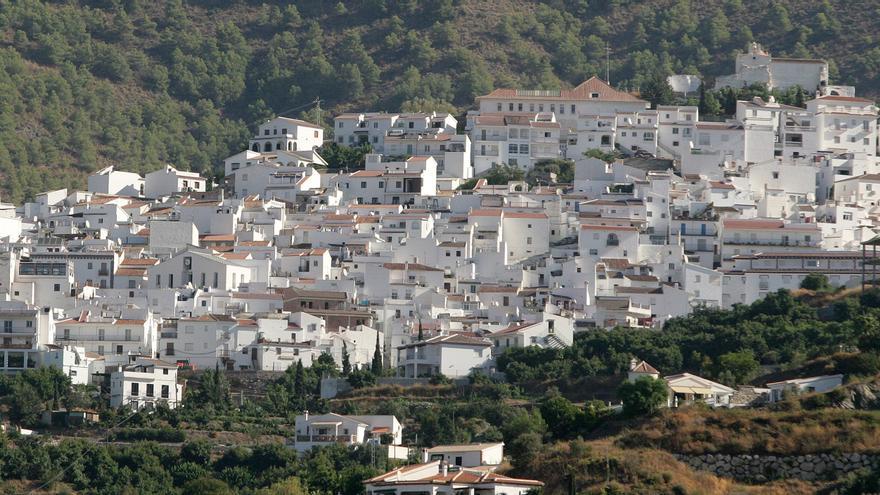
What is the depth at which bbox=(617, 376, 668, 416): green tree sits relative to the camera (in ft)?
150

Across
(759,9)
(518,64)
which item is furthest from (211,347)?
(759,9)

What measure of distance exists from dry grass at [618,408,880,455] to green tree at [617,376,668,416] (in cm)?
186

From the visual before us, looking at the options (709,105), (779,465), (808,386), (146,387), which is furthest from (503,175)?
(779,465)

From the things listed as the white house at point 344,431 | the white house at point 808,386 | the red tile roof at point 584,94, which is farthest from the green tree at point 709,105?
the white house at point 808,386

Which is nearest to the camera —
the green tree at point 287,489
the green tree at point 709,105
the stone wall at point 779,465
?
the stone wall at point 779,465

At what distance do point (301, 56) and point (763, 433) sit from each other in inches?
3086

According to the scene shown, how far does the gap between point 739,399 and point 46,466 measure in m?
18.1

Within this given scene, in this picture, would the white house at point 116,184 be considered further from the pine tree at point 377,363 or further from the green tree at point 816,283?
the green tree at point 816,283

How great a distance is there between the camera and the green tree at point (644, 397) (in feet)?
150

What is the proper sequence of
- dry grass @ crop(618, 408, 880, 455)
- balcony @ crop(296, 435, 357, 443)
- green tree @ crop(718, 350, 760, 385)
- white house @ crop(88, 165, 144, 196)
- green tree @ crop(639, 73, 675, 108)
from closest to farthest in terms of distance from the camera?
dry grass @ crop(618, 408, 880, 455), green tree @ crop(718, 350, 760, 385), balcony @ crop(296, 435, 357, 443), white house @ crop(88, 165, 144, 196), green tree @ crop(639, 73, 675, 108)

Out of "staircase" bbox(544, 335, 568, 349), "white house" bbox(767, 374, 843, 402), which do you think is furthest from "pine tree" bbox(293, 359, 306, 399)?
"white house" bbox(767, 374, 843, 402)

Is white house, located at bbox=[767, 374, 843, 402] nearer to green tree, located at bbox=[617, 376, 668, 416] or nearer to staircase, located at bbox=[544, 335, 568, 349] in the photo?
green tree, located at bbox=[617, 376, 668, 416]

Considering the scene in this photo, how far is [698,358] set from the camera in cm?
5841

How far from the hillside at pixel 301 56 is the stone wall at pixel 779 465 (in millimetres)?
59737
